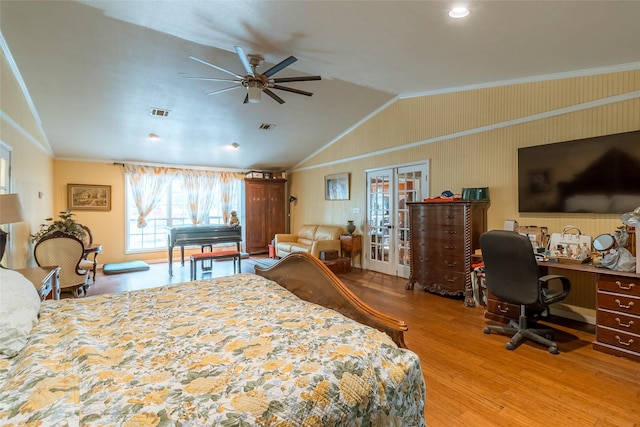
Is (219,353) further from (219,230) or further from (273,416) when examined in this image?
(219,230)

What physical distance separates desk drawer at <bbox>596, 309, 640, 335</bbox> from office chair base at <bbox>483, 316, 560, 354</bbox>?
1.32ft

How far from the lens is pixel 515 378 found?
2.25 metres

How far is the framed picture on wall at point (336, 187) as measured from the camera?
6.63 m

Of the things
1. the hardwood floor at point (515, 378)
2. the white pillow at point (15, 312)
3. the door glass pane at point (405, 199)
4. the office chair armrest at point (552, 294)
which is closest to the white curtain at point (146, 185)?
the door glass pane at point (405, 199)

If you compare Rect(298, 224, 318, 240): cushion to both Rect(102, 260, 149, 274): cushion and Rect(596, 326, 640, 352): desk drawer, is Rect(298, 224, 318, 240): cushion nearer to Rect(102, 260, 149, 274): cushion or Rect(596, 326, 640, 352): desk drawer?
Rect(102, 260, 149, 274): cushion

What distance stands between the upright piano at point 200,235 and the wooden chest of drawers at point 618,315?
5166 mm

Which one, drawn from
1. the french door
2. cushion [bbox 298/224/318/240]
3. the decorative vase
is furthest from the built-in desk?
cushion [bbox 298/224/318/240]

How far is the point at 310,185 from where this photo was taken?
7.91 metres

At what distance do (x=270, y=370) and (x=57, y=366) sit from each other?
2.64ft

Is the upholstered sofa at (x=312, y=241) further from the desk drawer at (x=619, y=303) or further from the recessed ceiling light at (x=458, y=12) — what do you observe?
the recessed ceiling light at (x=458, y=12)

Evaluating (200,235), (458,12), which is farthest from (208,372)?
(200,235)

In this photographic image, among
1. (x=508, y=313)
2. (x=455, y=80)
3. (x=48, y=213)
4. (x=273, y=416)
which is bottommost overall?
(x=508, y=313)

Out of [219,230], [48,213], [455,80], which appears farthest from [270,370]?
[48,213]

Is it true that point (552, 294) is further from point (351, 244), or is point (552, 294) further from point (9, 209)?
point (9, 209)
